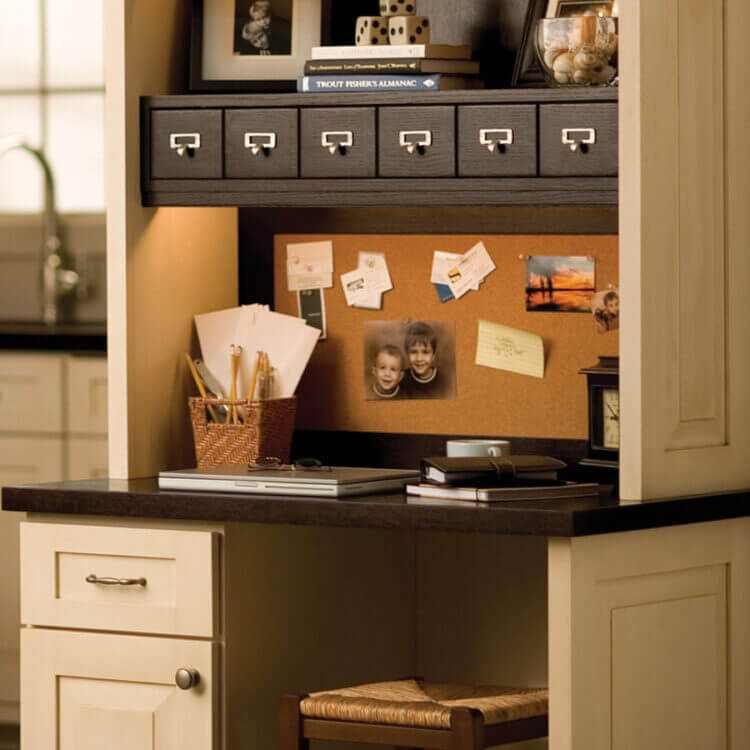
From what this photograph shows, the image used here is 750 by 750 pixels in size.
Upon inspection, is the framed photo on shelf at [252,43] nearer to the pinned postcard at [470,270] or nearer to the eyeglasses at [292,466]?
the pinned postcard at [470,270]

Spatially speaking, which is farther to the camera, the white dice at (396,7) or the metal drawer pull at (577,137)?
the white dice at (396,7)

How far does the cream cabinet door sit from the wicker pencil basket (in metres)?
0.40

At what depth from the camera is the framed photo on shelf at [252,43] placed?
279cm

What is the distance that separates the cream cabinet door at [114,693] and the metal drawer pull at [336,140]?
34.2 inches

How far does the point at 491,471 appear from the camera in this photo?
2377 mm

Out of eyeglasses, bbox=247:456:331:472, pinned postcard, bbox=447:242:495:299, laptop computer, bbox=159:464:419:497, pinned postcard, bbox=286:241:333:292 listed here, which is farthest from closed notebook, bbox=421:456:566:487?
pinned postcard, bbox=286:241:333:292

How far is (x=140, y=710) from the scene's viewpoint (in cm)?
247

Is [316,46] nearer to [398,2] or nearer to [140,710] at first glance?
[398,2]

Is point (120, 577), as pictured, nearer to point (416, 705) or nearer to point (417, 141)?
point (416, 705)

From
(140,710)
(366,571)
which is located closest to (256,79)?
(366,571)

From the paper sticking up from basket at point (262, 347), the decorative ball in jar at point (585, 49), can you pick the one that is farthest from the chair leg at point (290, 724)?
the decorative ball in jar at point (585, 49)

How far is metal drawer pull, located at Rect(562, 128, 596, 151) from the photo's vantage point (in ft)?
8.04

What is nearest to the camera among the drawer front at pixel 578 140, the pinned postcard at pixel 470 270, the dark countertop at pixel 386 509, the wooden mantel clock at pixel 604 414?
the dark countertop at pixel 386 509

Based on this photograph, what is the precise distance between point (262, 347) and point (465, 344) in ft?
1.30
